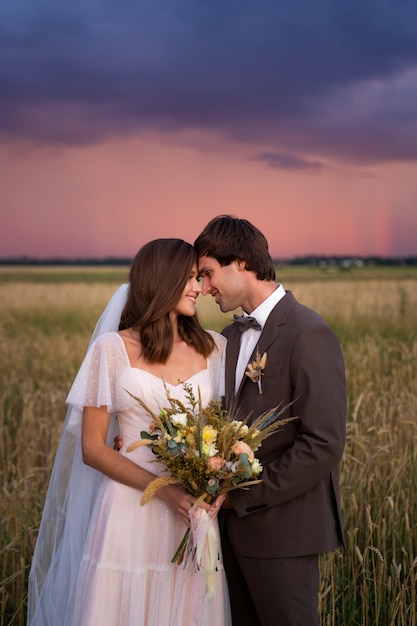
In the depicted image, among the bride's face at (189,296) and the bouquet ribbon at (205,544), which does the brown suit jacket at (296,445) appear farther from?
the bride's face at (189,296)

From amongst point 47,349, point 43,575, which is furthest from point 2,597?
point 47,349

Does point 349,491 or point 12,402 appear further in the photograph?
point 12,402

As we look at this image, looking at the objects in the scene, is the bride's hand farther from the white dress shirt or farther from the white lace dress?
the white dress shirt

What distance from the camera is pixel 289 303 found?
10.9ft

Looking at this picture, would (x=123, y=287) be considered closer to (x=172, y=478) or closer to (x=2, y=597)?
(x=172, y=478)

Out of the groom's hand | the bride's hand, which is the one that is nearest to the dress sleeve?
the groom's hand

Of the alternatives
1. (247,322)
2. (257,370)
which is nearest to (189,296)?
(247,322)

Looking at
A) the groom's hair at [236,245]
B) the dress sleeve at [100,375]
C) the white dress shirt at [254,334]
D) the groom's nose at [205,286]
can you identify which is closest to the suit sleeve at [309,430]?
the white dress shirt at [254,334]

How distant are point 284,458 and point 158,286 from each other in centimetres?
98

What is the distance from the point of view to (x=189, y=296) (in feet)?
11.6

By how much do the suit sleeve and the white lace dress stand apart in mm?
481

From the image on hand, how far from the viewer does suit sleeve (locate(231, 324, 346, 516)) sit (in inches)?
118

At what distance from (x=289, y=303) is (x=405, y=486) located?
292 cm

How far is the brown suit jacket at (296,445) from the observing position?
3012 mm
